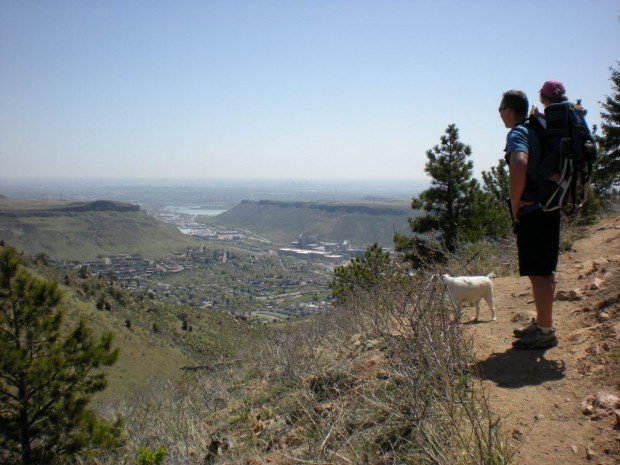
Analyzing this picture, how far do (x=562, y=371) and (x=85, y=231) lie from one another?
400 feet

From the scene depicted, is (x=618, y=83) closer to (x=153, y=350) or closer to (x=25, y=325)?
(x=25, y=325)

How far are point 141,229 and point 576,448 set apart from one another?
127699mm

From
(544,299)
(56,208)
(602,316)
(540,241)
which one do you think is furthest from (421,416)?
(56,208)

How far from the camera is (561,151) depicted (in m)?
3.21

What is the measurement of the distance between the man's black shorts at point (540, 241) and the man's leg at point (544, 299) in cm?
6

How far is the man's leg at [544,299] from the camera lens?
11.0 ft

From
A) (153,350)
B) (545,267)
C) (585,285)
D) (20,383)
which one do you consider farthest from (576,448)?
(153,350)

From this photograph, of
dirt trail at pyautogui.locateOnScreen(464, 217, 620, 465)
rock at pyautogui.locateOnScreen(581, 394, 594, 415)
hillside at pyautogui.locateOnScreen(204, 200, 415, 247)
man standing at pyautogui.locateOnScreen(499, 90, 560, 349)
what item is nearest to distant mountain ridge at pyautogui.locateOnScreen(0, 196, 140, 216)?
hillside at pyautogui.locateOnScreen(204, 200, 415, 247)

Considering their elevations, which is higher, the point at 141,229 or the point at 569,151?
the point at 569,151

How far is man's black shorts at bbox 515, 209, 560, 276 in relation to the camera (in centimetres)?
333

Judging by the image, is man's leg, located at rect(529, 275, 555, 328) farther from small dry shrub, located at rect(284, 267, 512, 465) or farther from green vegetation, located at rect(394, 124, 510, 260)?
green vegetation, located at rect(394, 124, 510, 260)

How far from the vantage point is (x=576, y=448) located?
82.8 inches

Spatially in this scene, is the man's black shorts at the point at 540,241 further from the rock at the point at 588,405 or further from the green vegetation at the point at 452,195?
the green vegetation at the point at 452,195

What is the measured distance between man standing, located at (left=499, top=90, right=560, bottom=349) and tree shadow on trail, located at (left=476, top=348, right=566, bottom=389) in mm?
128
